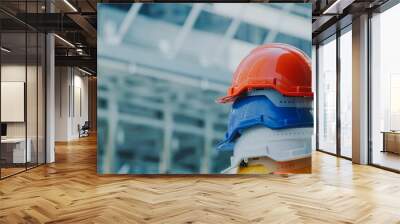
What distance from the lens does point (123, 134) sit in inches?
247

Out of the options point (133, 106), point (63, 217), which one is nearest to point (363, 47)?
point (133, 106)

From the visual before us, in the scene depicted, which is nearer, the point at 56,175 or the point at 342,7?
the point at 56,175

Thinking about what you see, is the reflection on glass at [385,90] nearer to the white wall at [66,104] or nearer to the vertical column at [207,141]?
the vertical column at [207,141]

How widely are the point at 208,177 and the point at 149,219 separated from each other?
2.66 m

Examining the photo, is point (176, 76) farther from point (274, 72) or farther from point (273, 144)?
point (273, 144)

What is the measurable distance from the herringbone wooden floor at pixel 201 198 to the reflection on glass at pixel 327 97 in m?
3.28

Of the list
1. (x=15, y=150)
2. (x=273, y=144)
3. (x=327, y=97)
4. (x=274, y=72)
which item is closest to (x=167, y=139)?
(x=273, y=144)

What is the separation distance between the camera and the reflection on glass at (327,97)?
10.0 meters

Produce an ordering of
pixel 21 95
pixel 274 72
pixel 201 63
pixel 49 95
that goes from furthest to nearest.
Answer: pixel 49 95 → pixel 21 95 → pixel 201 63 → pixel 274 72

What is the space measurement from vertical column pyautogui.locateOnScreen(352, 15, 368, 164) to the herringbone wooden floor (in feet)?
3.63

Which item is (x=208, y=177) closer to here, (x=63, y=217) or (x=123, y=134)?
(x=123, y=134)

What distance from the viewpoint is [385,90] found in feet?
24.7

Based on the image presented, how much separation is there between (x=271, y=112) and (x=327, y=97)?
17.2 feet

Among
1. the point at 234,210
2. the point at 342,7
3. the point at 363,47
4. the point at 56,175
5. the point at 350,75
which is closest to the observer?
the point at 234,210
